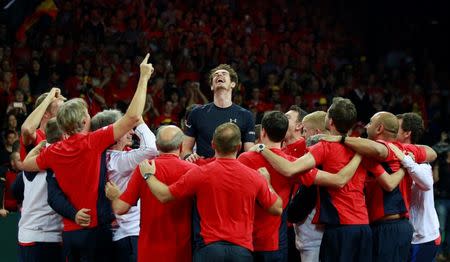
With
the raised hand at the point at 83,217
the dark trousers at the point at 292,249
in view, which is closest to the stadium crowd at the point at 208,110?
the raised hand at the point at 83,217

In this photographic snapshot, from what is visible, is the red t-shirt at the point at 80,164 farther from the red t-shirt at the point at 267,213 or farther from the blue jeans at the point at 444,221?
the blue jeans at the point at 444,221

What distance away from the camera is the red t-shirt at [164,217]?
595cm

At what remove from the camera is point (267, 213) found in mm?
6203

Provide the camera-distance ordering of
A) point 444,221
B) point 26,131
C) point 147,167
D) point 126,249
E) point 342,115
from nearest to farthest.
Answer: point 147,167 < point 342,115 < point 126,249 < point 26,131 < point 444,221

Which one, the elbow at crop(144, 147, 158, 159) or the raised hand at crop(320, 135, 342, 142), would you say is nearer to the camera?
the elbow at crop(144, 147, 158, 159)

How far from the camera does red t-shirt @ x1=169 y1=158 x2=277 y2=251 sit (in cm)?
572

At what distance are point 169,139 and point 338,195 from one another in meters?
1.51

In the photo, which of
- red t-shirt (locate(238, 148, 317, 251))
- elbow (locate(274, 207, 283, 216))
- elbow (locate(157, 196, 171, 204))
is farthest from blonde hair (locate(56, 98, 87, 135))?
elbow (locate(274, 207, 283, 216))

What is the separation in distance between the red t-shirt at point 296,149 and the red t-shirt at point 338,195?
1.12 metres

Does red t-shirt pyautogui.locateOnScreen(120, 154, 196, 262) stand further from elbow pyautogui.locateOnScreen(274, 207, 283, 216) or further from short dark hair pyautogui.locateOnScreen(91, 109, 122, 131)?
short dark hair pyautogui.locateOnScreen(91, 109, 122, 131)

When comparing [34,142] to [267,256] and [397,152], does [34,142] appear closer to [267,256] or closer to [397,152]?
[267,256]

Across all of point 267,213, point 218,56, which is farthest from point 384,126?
point 218,56

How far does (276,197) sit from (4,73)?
27.0ft

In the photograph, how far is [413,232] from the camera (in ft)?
23.7
